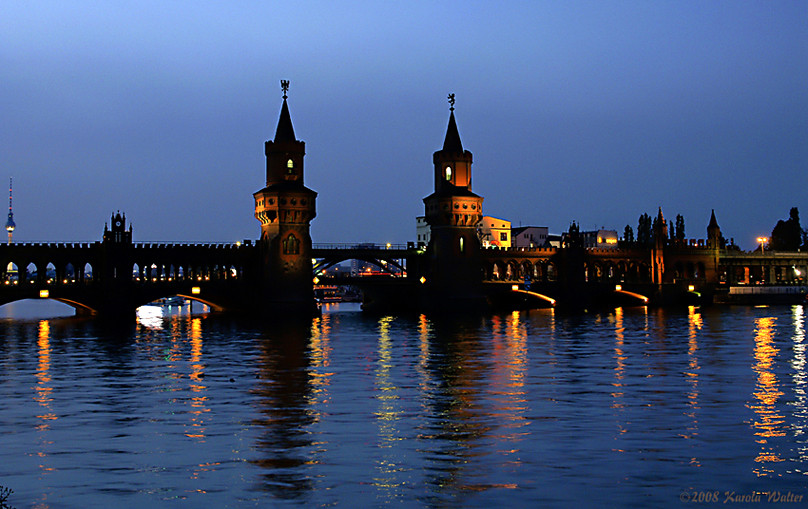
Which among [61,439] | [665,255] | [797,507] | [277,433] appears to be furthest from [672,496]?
[665,255]

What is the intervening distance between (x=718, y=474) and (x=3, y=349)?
2215 inches

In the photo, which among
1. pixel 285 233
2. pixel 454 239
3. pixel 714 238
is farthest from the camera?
pixel 714 238

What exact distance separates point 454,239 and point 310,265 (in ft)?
68.8

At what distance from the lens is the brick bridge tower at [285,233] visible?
114562 millimetres

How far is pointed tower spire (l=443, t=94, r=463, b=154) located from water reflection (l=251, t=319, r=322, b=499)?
70.0 m

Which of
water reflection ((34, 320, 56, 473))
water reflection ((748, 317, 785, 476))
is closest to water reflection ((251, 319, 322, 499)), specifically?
water reflection ((34, 320, 56, 473))

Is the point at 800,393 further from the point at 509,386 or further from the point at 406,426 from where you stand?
the point at 406,426

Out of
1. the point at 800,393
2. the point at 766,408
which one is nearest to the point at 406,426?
the point at 766,408

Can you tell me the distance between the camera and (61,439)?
28.0 m

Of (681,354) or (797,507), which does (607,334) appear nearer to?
(681,354)

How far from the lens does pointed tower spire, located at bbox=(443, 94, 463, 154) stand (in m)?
129

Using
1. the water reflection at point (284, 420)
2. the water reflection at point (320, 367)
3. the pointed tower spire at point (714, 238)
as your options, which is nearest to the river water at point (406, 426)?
the water reflection at point (284, 420)

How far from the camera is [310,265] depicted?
116812 millimetres

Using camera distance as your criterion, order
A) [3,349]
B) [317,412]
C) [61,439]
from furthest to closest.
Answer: [3,349]
[317,412]
[61,439]
